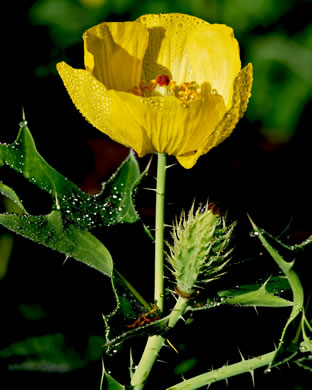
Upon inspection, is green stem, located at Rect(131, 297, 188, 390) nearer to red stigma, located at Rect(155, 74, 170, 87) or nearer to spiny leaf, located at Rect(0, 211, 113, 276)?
spiny leaf, located at Rect(0, 211, 113, 276)

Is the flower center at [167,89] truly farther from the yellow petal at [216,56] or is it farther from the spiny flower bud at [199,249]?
the spiny flower bud at [199,249]

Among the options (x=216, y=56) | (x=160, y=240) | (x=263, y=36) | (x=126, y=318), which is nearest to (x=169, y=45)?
(x=216, y=56)

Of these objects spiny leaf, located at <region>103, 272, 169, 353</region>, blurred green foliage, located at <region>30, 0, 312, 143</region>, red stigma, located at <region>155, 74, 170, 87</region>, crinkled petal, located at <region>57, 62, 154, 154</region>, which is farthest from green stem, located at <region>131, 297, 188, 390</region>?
blurred green foliage, located at <region>30, 0, 312, 143</region>

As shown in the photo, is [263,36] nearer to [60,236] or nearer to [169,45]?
[169,45]

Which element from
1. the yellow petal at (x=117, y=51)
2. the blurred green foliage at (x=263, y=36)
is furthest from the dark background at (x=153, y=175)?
the yellow petal at (x=117, y=51)

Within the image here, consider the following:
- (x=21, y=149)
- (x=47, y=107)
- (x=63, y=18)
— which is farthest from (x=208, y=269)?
(x=47, y=107)

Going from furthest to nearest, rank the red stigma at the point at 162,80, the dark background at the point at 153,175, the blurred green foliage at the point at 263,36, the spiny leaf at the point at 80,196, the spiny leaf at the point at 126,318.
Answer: the blurred green foliage at the point at 263,36
the dark background at the point at 153,175
the red stigma at the point at 162,80
the spiny leaf at the point at 80,196
the spiny leaf at the point at 126,318
